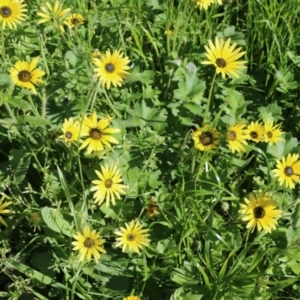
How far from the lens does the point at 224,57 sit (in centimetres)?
221

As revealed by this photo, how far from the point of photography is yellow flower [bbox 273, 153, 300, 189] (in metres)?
2.00

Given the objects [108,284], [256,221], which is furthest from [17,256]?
[256,221]

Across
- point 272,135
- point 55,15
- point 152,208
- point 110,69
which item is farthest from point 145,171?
point 55,15

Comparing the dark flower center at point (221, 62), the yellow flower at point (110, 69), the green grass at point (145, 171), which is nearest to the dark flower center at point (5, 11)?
the green grass at point (145, 171)

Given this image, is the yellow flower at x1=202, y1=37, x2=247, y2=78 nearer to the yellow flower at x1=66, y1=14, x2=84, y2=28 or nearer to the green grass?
the green grass

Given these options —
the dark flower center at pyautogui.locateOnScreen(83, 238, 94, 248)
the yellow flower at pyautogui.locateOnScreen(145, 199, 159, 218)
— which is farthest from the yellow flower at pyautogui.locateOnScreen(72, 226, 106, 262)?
the yellow flower at pyautogui.locateOnScreen(145, 199, 159, 218)

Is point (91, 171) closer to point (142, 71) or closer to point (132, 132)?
point (132, 132)

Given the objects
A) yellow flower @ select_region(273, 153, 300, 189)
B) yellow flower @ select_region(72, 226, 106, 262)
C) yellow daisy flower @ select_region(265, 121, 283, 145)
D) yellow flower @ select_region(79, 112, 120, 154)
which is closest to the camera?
yellow flower @ select_region(72, 226, 106, 262)

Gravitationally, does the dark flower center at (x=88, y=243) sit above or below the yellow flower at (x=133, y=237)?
below

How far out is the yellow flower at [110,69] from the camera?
6.49 feet

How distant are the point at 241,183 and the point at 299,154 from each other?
25cm

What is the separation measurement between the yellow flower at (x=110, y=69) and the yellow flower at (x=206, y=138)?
1.08 ft

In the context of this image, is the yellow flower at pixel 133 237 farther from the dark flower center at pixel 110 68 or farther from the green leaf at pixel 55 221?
the dark flower center at pixel 110 68

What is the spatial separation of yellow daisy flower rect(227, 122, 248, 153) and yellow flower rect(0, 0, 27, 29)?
2.80ft
